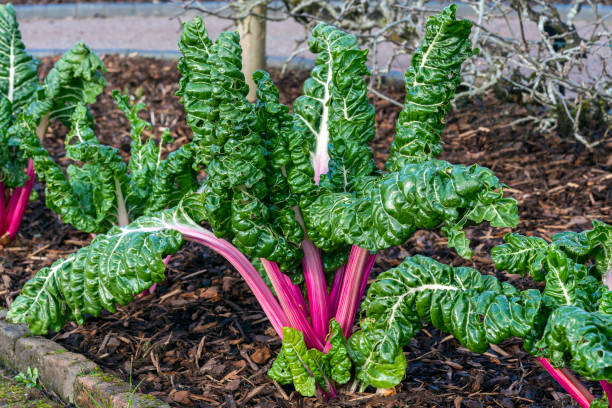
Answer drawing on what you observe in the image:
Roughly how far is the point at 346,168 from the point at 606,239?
37.3 inches

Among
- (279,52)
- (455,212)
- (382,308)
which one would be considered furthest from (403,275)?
(279,52)

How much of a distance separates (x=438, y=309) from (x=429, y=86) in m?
0.79

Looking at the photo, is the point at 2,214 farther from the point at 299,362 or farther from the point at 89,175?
the point at 299,362

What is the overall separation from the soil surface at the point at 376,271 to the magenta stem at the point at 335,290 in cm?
32

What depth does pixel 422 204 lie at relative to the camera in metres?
2.13

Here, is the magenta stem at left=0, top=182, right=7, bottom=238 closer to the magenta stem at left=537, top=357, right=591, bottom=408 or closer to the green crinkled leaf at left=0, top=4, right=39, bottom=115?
the green crinkled leaf at left=0, top=4, right=39, bottom=115

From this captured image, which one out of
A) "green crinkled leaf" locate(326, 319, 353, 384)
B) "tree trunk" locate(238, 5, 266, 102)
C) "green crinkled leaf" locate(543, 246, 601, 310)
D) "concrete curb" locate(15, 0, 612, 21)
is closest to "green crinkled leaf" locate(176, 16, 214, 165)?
"green crinkled leaf" locate(326, 319, 353, 384)

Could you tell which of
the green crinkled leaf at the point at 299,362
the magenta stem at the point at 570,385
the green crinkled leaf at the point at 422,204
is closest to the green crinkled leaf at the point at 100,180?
the green crinkled leaf at the point at 299,362

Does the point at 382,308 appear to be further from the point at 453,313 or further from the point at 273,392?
the point at 273,392

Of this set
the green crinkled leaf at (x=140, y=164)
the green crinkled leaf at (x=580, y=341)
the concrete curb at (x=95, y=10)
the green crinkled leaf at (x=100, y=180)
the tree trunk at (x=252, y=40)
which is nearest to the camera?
the green crinkled leaf at (x=580, y=341)

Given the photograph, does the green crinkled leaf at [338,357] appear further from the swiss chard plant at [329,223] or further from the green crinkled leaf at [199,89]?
the green crinkled leaf at [199,89]

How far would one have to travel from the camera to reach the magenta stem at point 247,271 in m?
2.81

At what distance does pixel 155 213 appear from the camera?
306 centimetres

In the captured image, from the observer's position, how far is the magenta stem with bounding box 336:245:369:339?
8.74 ft
